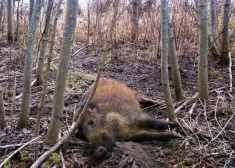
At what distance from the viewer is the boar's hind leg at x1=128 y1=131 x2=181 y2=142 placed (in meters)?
3.37

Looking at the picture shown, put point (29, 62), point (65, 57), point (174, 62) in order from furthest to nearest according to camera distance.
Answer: point (174, 62) < point (29, 62) < point (65, 57)

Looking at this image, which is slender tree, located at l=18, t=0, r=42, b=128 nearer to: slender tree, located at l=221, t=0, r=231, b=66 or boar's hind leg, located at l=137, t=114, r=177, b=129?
boar's hind leg, located at l=137, t=114, r=177, b=129

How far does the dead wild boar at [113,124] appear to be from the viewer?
328 cm

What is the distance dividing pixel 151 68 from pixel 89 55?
1.99 meters

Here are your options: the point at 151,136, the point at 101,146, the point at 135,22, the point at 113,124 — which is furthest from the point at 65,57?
the point at 135,22

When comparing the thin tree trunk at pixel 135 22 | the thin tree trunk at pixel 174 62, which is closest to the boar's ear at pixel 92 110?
the thin tree trunk at pixel 174 62

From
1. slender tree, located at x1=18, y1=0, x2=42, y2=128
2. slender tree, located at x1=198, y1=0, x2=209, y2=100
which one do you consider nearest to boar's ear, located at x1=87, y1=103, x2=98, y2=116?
slender tree, located at x1=18, y1=0, x2=42, y2=128

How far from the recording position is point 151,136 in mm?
3451

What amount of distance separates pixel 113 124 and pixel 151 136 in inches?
15.0

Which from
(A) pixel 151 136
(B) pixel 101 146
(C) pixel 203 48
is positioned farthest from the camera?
(C) pixel 203 48

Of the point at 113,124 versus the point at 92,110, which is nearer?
the point at 113,124

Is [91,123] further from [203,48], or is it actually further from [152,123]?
[203,48]

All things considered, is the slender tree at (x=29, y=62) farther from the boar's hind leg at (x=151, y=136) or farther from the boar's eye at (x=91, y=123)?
the boar's hind leg at (x=151, y=136)

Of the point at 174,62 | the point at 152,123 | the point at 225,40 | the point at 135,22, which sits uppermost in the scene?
the point at 135,22
